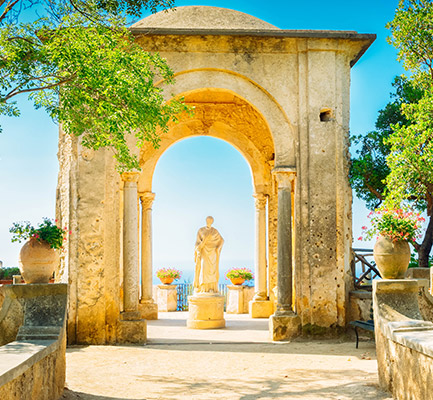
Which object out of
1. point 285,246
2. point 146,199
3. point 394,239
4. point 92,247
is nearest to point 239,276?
point 146,199

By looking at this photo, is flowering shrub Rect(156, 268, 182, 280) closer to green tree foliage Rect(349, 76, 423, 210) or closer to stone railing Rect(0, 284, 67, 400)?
green tree foliage Rect(349, 76, 423, 210)

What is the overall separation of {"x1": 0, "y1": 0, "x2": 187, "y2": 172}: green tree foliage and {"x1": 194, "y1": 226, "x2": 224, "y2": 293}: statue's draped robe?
5.45 metres

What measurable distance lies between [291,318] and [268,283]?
4.32 metres

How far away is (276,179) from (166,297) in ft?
26.4

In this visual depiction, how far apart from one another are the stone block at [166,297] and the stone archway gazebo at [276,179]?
6.66 meters

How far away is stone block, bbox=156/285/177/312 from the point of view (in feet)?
59.1

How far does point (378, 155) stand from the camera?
14.0 m

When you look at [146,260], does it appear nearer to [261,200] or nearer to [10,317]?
[261,200]

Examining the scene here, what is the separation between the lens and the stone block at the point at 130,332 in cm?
1062

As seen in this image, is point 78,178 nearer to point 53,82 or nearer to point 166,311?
point 53,82

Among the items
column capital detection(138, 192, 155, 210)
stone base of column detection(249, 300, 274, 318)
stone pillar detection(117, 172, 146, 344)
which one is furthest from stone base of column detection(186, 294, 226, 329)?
column capital detection(138, 192, 155, 210)

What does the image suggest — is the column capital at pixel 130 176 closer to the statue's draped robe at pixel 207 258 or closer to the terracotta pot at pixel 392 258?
the statue's draped robe at pixel 207 258

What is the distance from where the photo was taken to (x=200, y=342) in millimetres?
10938

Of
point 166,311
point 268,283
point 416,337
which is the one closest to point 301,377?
point 416,337
